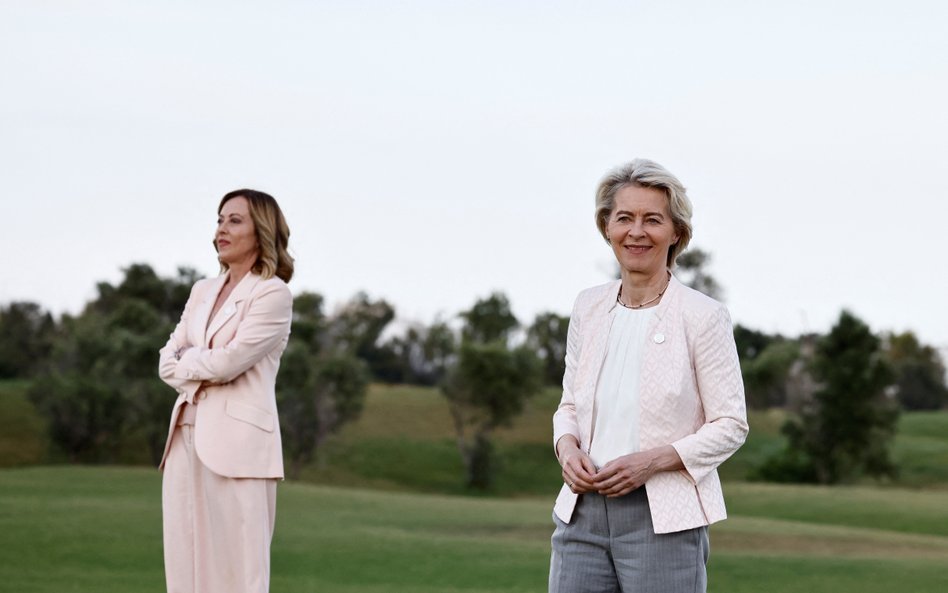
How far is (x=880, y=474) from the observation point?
48.7 meters

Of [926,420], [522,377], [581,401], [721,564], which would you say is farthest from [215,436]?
[926,420]

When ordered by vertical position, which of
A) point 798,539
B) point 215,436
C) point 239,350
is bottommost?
point 798,539

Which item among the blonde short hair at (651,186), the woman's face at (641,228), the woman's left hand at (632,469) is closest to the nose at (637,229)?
the woman's face at (641,228)

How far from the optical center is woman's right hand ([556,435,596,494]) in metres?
3.88

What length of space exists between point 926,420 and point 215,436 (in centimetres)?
6846

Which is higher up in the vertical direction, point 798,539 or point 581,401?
point 581,401

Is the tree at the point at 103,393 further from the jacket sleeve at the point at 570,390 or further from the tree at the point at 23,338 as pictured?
the jacket sleeve at the point at 570,390

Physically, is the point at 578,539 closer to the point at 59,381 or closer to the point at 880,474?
the point at 59,381

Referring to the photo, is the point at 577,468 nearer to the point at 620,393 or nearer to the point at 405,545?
the point at 620,393

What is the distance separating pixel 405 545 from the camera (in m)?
17.0

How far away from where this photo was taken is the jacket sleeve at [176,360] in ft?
21.0

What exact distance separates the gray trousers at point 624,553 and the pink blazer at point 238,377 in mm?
2673

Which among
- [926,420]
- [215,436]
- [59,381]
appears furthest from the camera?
[926,420]

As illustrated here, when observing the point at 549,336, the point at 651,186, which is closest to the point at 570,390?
the point at 651,186
